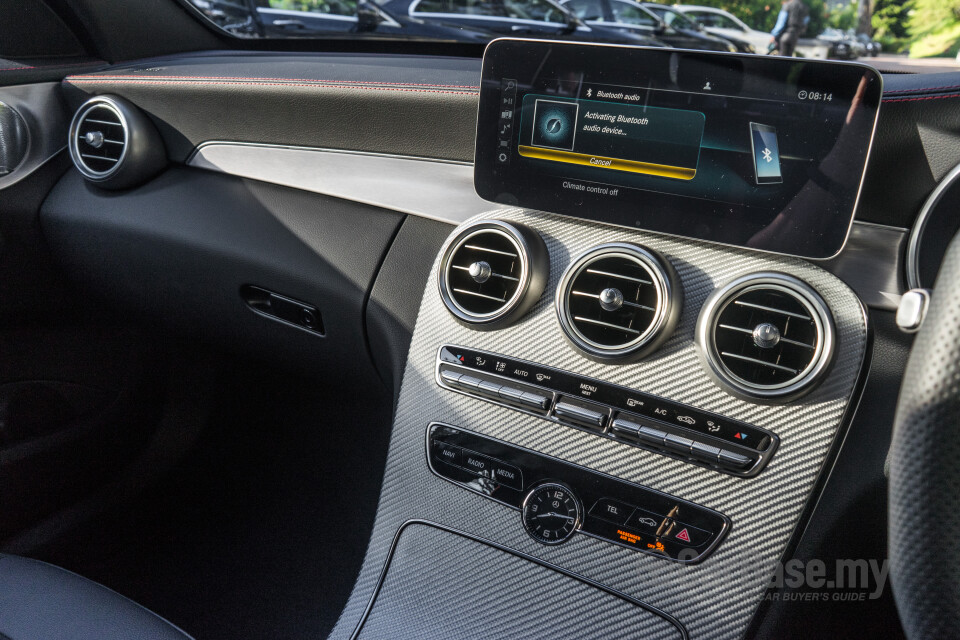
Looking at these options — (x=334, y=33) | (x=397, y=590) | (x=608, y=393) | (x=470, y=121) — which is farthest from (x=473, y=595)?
(x=334, y=33)

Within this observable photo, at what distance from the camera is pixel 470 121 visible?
1.27 metres

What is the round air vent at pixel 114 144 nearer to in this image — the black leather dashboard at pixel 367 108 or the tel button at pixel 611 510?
the black leather dashboard at pixel 367 108

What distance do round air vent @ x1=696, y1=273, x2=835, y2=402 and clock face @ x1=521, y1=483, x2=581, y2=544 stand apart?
0.30 metres

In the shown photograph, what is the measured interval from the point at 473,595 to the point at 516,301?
1.57 ft

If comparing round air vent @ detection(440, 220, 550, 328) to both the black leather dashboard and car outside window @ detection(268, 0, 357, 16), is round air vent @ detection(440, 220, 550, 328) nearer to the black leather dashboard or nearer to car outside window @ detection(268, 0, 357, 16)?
the black leather dashboard

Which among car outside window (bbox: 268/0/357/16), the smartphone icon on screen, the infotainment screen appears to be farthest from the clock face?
car outside window (bbox: 268/0/357/16)

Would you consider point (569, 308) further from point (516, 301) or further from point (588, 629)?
point (588, 629)

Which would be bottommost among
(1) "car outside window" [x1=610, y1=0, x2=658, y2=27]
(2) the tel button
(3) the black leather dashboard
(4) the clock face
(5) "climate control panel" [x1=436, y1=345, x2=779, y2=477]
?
(4) the clock face

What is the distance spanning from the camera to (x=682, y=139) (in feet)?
3.18

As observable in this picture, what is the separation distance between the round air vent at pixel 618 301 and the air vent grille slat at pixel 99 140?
1.12m

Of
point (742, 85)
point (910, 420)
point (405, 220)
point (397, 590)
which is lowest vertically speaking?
point (397, 590)

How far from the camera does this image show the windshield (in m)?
1.21

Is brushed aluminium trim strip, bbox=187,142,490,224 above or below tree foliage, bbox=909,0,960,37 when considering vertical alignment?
below

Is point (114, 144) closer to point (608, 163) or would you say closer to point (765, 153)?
point (608, 163)
